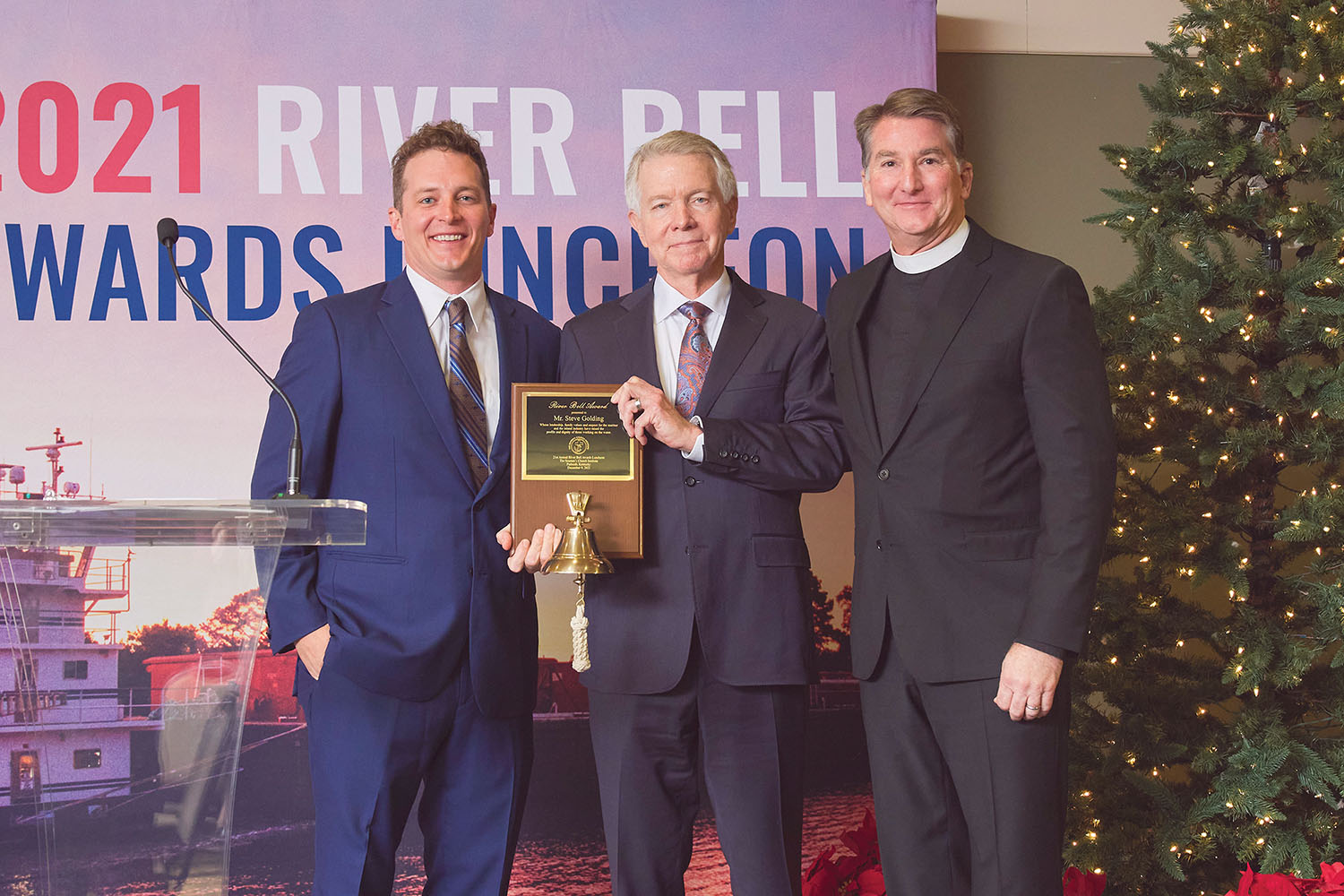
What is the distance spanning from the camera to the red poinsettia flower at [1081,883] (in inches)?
114

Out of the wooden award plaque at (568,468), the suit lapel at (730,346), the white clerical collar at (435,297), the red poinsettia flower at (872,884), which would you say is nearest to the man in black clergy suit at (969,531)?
the suit lapel at (730,346)

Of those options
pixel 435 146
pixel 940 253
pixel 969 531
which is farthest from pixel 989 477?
pixel 435 146

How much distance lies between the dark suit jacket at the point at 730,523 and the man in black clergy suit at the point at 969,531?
136mm

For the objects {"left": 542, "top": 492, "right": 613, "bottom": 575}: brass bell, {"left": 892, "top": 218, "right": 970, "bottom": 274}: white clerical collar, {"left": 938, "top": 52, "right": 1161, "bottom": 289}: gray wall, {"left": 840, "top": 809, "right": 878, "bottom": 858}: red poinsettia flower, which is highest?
{"left": 938, "top": 52, "right": 1161, "bottom": 289}: gray wall

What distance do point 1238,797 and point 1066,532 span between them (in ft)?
4.42

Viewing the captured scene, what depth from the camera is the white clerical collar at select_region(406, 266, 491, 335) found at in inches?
102

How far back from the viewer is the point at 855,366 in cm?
236

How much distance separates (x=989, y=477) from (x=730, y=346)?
2.03ft

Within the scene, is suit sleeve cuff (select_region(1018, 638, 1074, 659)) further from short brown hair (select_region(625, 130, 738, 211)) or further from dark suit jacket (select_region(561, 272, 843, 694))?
short brown hair (select_region(625, 130, 738, 211))

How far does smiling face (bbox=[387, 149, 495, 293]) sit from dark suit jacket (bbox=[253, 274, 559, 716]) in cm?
14

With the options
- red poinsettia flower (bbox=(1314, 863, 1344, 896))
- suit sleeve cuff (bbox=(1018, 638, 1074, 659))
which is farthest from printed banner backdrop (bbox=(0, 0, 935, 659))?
suit sleeve cuff (bbox=(1018, 638, 1074, 659))

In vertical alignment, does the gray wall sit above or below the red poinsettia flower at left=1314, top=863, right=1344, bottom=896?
above

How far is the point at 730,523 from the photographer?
2.38 m

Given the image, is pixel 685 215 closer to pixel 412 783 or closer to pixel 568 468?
pixel 568 468
